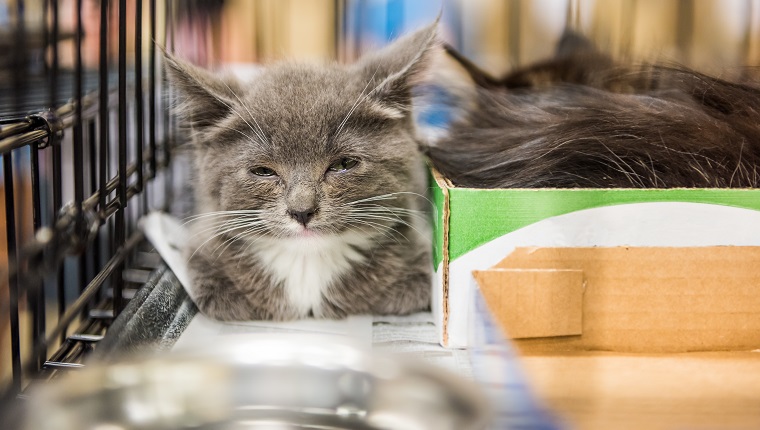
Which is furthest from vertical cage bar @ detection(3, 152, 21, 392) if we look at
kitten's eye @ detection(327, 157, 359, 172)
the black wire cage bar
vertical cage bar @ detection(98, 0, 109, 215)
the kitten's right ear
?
kitten's eye @ detection(327, 157, 359, 172)

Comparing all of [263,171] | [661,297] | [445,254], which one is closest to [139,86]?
[263,171]

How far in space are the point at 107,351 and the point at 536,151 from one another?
0.64 metres

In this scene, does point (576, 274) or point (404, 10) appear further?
point (404, 10)

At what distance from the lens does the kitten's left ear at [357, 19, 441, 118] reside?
3.59 ft

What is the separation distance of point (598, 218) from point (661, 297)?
0.13m

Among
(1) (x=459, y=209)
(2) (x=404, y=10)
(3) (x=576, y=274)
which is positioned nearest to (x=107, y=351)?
(1) (x=459, y=209)

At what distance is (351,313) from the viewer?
1.18 meters

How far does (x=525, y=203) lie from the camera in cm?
99

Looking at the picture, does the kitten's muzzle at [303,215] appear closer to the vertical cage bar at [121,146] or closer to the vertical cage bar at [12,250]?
the vertical cage bar at [121,146]

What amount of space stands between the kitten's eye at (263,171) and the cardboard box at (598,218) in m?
0.28

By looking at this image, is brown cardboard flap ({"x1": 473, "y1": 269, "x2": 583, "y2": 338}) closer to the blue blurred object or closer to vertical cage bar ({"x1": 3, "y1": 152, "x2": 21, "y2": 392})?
the blue blurred object

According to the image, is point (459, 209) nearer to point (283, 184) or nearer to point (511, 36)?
point (283, 184)

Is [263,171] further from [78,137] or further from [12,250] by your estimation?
[12,250]

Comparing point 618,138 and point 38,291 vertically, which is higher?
point 618,138
